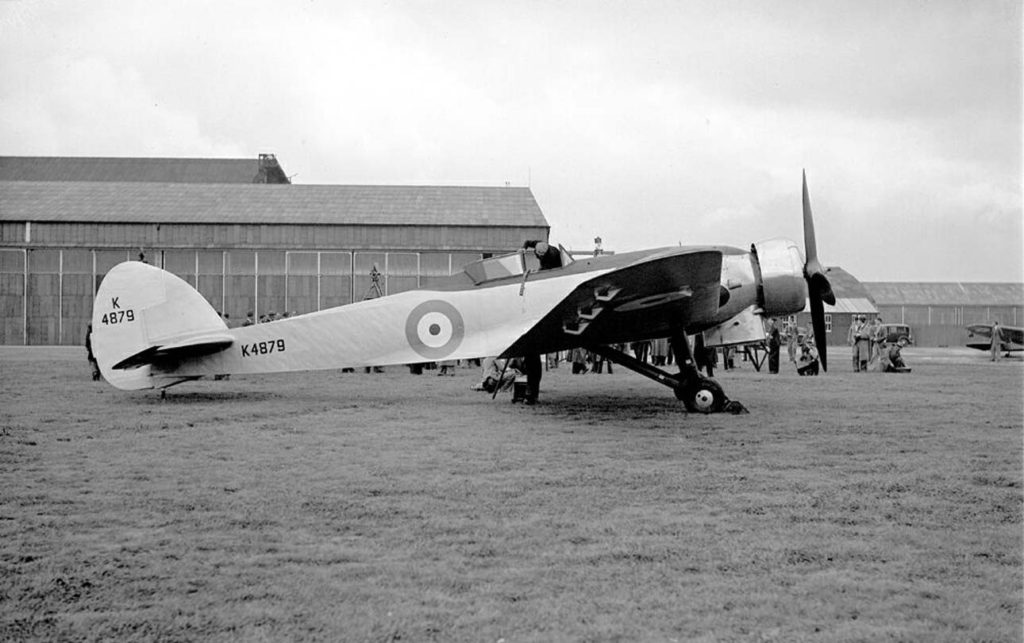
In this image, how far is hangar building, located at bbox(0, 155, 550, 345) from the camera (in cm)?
4703

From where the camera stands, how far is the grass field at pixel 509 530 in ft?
10.6

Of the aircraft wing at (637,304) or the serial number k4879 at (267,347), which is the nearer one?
the aircraft wing at (637,304)

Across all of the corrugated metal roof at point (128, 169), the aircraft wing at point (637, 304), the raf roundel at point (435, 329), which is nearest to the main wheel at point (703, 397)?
the aircraft wing at point (637, 304)

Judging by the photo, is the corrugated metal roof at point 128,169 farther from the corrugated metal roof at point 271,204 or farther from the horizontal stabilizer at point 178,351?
the horizontal stabilizer at point 178,351

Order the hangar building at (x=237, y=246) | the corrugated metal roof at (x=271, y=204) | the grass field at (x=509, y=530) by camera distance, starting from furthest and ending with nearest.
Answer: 1. the corrugated metal roof at (x=271, y=204)
2. the hangar building at (x=237, y=246)
3. the grass field at (x=509, y=530)

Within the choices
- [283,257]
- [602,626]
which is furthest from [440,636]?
[283,257]

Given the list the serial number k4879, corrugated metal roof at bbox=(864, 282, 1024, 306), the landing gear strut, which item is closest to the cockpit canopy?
the landing gear strut

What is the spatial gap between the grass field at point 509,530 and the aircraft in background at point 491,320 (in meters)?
1.66

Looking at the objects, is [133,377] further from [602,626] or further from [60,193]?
[60,193]

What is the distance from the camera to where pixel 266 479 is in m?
6.04

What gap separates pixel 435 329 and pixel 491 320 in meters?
0.85

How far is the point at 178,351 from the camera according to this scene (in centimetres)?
1153

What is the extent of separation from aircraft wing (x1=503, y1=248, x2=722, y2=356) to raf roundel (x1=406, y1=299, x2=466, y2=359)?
0.96 m

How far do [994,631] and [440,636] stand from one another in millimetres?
2178
